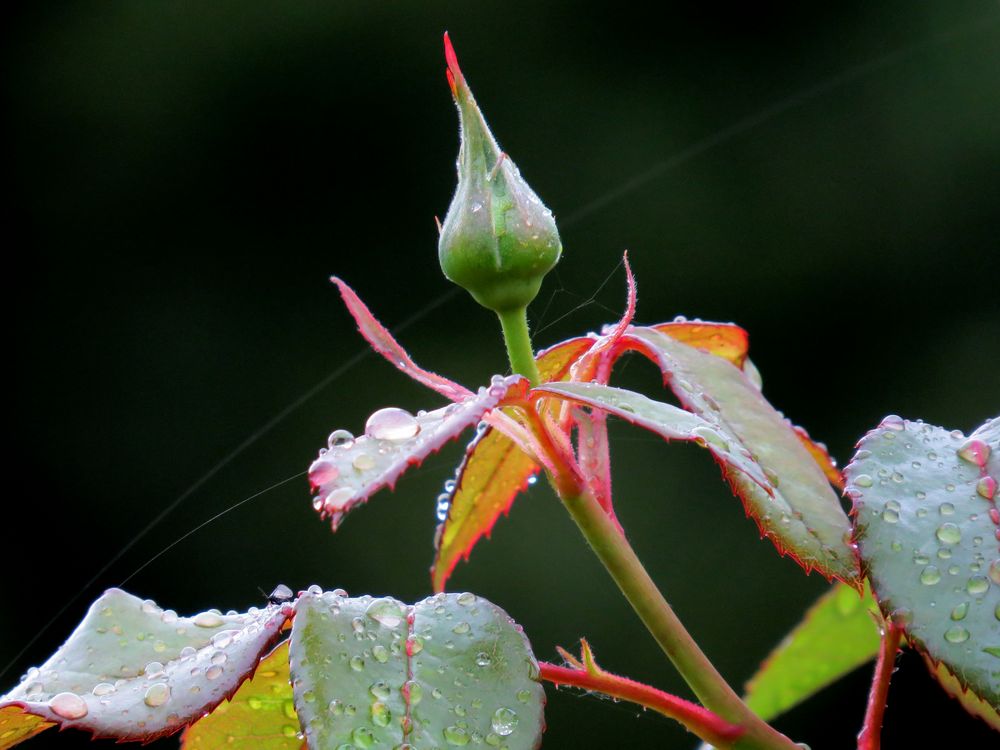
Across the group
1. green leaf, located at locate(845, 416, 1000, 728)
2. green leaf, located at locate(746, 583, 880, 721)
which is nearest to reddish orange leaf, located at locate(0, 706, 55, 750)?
green leaf, located at locate(845, 416, 1000, 728)

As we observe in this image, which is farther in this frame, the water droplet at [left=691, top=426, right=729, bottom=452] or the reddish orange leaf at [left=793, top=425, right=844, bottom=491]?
the reddish orange leaf at [left=793, top=425, right=844, bottom=491]

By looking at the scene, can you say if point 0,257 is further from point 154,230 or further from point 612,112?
point 612,112

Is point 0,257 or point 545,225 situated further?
point 0,257

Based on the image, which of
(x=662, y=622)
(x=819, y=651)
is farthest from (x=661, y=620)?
(x=819, y=651)

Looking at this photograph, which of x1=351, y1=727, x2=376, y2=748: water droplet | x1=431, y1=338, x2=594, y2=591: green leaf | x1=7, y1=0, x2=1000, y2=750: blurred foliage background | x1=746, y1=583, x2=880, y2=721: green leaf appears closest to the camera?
x1=351, y1=727, x2=376, y2=748: water droplet

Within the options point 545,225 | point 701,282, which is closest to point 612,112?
point 701,282

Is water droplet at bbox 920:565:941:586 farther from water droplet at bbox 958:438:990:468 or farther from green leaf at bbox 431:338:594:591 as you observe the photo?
green leaf at bbox 431:338:594:591
